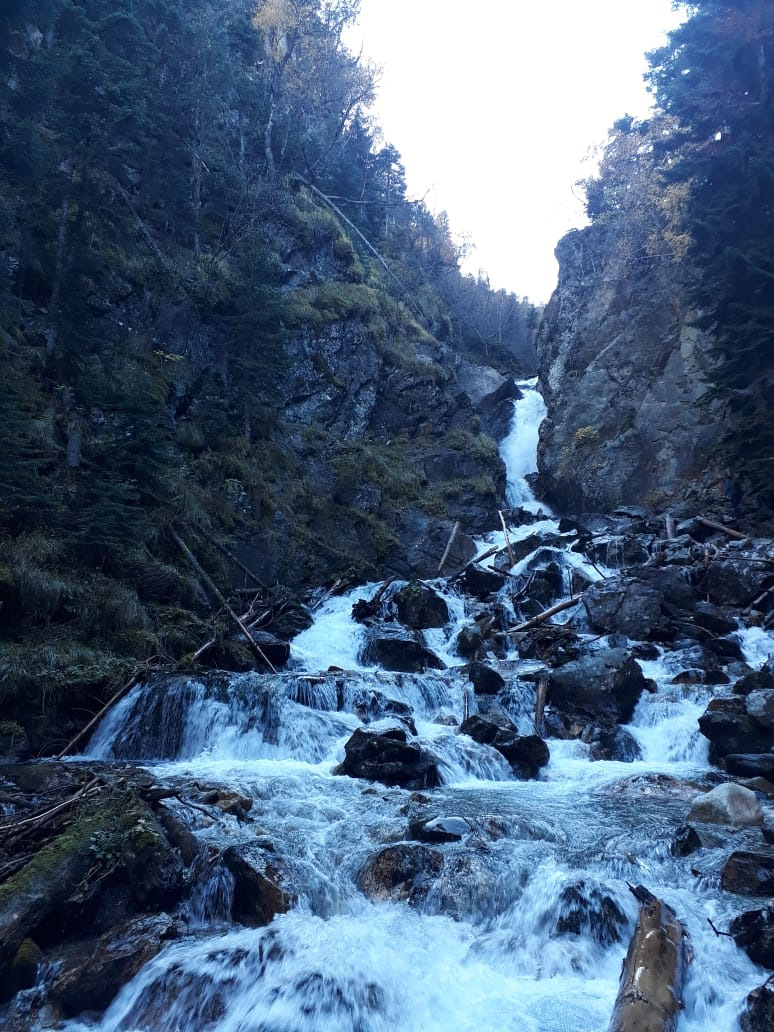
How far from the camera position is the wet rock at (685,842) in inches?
255

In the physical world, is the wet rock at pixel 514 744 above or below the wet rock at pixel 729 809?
below

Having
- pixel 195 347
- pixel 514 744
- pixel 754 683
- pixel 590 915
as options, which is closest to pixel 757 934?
pixel 590 915

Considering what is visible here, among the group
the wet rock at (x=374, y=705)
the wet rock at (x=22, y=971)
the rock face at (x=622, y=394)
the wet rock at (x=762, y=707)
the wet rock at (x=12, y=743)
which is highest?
the rock face at (x=622, y=394)

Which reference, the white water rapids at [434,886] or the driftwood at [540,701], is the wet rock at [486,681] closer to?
the driftwood at [540,701]

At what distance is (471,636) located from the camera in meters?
15.6

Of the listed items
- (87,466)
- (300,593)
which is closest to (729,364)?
(300,593)

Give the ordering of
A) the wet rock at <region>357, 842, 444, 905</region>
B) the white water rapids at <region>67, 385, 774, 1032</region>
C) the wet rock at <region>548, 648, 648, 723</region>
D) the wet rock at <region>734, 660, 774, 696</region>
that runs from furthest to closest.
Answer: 1. the wet rock at <region>548, 648, 648, 723</region>
2. the wet rock at <region>734, 660, 774, 696</region>
3. the wet rock at <region>357, 842, 444, 905</region>
4. the white water rapids at <region>67, 385, 774, 1032</region>

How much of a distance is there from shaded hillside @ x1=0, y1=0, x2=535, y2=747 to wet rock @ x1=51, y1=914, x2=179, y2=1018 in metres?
5.60

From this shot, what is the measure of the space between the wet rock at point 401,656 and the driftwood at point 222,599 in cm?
252

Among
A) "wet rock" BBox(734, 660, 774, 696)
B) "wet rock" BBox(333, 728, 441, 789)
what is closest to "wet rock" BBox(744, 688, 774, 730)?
"wet rock" BBox(734, 660, 774, 696)

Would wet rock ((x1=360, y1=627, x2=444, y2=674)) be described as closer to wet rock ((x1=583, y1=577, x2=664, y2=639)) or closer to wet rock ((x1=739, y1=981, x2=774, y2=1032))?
wet rock ((x1=583, y1=577, x2=664, y2=639))

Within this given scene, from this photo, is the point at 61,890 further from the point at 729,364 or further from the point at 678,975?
the point at 729,364

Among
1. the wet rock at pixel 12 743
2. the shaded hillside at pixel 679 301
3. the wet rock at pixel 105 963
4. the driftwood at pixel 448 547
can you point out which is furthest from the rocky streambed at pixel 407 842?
the shaded hillside at pixel 679 301

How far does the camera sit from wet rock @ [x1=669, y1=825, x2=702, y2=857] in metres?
6.47
